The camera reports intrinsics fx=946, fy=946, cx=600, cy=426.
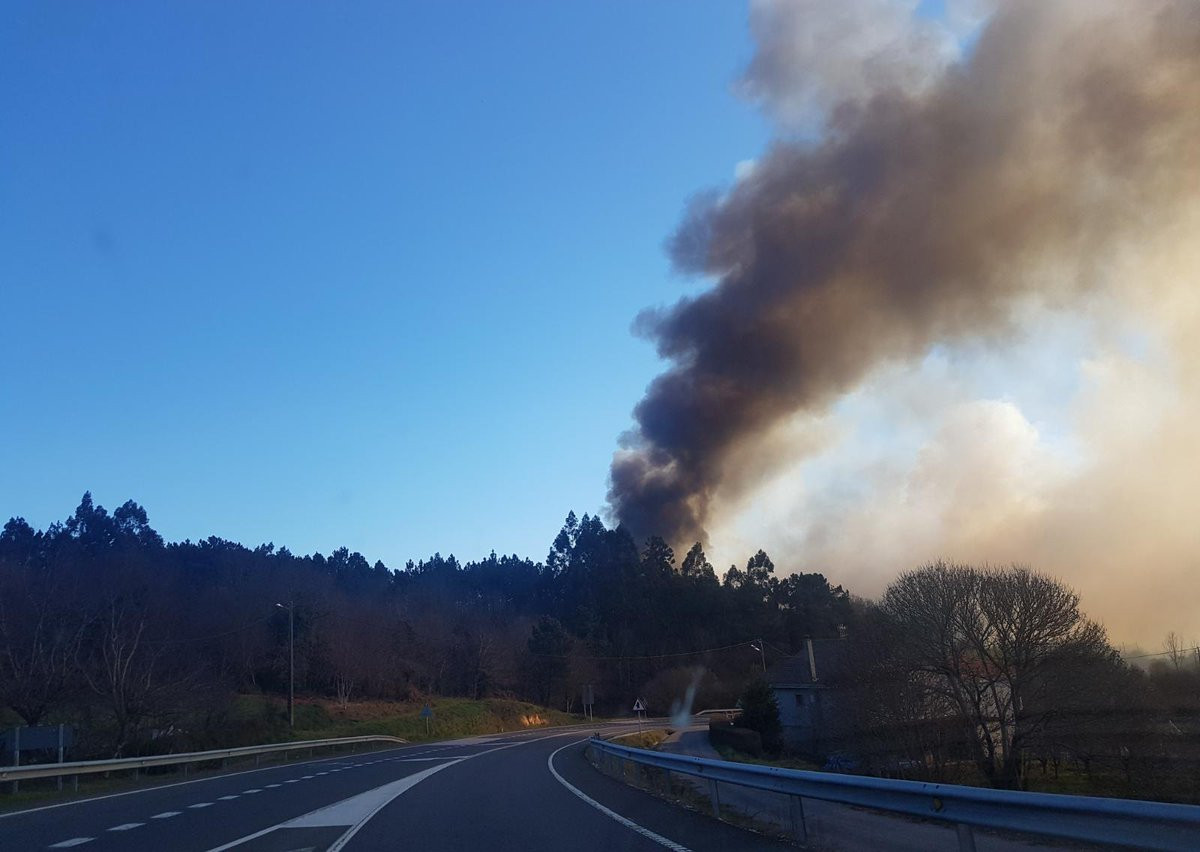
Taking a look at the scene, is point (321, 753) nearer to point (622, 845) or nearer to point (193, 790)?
point (193, 790)

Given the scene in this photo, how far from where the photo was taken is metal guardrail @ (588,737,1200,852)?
16.8 feet

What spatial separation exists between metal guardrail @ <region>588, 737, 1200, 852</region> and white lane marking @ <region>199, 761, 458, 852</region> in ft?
17.7

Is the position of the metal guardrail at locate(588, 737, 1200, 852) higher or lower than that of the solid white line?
higher

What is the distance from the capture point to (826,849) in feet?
30.9

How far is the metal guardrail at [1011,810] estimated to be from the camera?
5.12m

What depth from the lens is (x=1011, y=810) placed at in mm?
6480

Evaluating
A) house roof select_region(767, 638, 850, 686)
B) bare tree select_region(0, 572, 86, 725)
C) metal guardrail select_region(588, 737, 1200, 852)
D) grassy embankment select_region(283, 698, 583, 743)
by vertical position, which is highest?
bare tree select_region(0, 572, 86, 725)

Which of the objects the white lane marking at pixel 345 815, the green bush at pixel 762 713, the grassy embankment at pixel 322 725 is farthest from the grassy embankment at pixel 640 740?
the white lane marking at pixel 345 815

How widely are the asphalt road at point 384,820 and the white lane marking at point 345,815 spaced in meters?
0.02

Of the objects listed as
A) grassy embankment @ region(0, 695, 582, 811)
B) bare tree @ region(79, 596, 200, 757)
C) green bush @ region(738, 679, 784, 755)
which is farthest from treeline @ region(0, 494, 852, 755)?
green bush @ region(738, 679, 784, 755)

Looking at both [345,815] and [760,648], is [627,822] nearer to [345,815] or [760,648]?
[345,815]

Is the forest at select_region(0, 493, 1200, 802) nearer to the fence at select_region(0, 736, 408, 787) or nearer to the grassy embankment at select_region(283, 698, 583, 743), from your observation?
the grassy embankment at select_region(283, 698, 583, 743)

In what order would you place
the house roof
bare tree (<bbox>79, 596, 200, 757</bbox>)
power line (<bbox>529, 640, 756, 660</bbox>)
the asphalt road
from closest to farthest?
the asphalt road < bare tree (<bbox>79, 596, 200, 757</bbox>) < the house roof < power line (<bbox>529, 640, 756, 660</bbox>)

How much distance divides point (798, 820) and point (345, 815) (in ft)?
24.8
